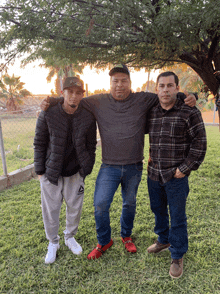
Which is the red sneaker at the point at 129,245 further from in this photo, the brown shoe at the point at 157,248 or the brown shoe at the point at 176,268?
the brown shoe at the point at 176,268

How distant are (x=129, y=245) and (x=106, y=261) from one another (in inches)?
14.7

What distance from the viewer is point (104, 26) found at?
2643 millimetres

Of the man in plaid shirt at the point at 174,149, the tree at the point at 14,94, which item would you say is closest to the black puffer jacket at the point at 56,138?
the man in plaid shirt at the point at 174,149

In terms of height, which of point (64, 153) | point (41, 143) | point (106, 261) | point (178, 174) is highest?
point (41, 143)

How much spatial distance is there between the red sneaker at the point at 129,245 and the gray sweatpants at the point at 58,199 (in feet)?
2.35

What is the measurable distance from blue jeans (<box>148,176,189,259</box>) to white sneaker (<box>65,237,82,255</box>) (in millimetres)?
1122

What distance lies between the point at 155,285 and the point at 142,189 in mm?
2507

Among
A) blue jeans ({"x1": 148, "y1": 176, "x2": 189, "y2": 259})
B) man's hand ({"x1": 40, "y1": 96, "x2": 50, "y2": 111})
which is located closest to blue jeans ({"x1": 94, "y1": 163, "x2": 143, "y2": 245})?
blue jeans ({"x1": 148, "y1": 176, "x2": 189, "y2": 259})

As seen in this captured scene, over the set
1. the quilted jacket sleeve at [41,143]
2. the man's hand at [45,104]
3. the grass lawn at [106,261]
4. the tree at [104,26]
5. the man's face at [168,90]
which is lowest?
the grass lawn at [106,261]

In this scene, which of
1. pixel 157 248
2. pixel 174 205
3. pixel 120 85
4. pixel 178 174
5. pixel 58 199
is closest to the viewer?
pixel 178 174

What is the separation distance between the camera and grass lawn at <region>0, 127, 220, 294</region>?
7.37 feet

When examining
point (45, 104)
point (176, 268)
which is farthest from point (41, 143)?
point (176, 268)

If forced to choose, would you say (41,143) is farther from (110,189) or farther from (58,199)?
(110,189)

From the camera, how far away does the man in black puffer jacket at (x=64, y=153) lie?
Answer: 238cm
